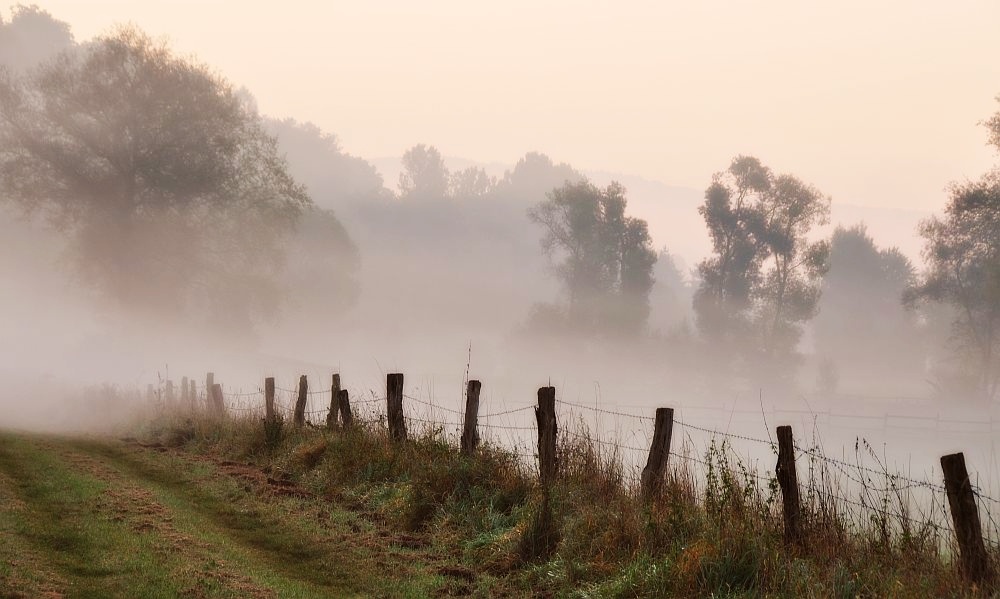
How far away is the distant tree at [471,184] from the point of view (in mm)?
110438

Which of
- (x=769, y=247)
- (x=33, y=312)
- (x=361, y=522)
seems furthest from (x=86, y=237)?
(x=769, y=247)

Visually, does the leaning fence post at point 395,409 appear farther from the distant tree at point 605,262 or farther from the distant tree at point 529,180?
the distant tree at point 529,180

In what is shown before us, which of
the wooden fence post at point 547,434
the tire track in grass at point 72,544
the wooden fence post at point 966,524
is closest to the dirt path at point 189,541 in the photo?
the tire track in grass at point 72,544

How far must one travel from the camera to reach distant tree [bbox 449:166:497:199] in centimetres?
11044

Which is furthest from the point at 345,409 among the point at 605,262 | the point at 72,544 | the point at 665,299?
the point at 665,299

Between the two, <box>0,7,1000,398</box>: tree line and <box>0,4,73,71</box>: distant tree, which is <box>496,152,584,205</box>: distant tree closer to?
<box>0,7,1000,398</box>: tree line

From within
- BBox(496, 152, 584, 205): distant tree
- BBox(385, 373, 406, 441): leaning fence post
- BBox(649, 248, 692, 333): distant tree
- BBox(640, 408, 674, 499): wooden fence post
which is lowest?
BBox(640, 408, 674, 499): wooden fence post

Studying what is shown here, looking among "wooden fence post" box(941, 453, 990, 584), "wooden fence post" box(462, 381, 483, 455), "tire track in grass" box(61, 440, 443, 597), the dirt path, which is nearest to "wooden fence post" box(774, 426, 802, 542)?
"wooden fence post" box(941, 453, 990, 584)

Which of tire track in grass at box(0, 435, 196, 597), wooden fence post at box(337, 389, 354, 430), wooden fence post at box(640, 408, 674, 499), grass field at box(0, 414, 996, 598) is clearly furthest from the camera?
wooden fence post at box(337, 389, 354, 430)

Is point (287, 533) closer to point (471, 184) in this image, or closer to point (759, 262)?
point (759, 262)

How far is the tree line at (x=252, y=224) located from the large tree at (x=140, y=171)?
69 millimetres

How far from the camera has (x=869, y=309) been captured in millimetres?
76875

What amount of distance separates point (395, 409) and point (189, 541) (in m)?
5.04

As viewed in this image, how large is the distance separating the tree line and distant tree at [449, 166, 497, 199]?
42396mm
